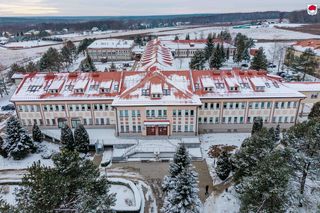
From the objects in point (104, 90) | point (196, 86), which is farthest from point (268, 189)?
point (104, 90)

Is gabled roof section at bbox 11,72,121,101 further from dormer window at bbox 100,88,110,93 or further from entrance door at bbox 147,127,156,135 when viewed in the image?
entrance door at bbox 147,127,156,135

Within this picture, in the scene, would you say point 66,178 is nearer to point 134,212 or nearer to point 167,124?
point 134,212

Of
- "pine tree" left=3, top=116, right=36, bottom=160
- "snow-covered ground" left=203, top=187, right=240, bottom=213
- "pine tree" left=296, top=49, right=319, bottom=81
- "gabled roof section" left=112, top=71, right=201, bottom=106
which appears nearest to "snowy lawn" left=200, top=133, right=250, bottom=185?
"gabled roof section" left=112, top=71, right=201, bottom=106

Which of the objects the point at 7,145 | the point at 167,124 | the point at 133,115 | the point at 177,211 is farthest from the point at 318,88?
the point at 7,145

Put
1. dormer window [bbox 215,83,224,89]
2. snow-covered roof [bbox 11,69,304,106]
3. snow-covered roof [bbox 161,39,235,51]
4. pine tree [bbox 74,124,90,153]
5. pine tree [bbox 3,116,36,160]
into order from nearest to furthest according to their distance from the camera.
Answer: pine tree [bbox 3,116,36,160], pine tree [bbox 74,124,90,153], snow-covered roof [bbox 11,69,304,106], dormer window [bbox 215,83,224,89], snow-covered roof [bbox 161,39,235,51]

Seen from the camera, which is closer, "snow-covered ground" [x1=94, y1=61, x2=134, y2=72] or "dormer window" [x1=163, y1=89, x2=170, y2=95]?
"dormer window" [x1=163, y1=89, x2=170, y2=95]

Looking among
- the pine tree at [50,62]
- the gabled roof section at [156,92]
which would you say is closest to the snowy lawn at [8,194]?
the gabled roof section at [156,92]
